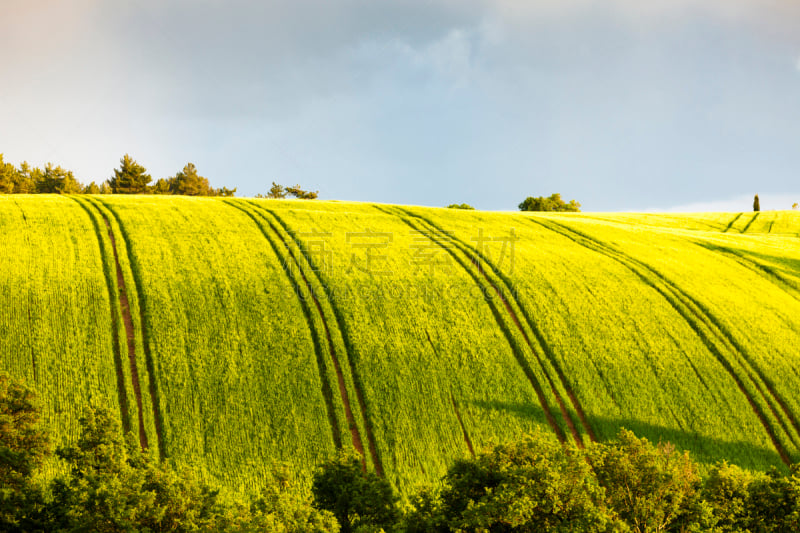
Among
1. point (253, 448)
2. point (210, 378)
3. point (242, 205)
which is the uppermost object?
point (242, 205)

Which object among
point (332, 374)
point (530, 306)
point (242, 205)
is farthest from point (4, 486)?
point (242, 205)

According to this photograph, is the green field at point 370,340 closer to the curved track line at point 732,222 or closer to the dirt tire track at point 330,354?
the dirt tire track at point 330,354

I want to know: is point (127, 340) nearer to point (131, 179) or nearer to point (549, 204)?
point (131, 179)

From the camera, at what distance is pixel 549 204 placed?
355ft

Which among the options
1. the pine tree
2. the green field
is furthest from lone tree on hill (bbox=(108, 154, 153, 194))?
the green field

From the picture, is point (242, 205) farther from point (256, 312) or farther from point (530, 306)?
point (530, 306)

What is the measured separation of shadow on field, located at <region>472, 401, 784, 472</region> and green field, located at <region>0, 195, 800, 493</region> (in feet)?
0.40

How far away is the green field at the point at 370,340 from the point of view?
30.5m

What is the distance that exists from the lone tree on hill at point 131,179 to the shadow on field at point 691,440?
78776 millimetres

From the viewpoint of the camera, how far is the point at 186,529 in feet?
65.6

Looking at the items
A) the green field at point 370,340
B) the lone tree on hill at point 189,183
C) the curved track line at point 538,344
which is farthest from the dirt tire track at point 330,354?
the lone tree on hill at point 189,183

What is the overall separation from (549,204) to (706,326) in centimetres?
6741

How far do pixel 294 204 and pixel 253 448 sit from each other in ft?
126

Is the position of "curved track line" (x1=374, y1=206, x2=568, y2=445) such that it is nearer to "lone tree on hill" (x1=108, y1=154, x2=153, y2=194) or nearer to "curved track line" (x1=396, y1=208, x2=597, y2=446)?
"curved track line" (x1=396, y1=208, x2=597, y2=446)
